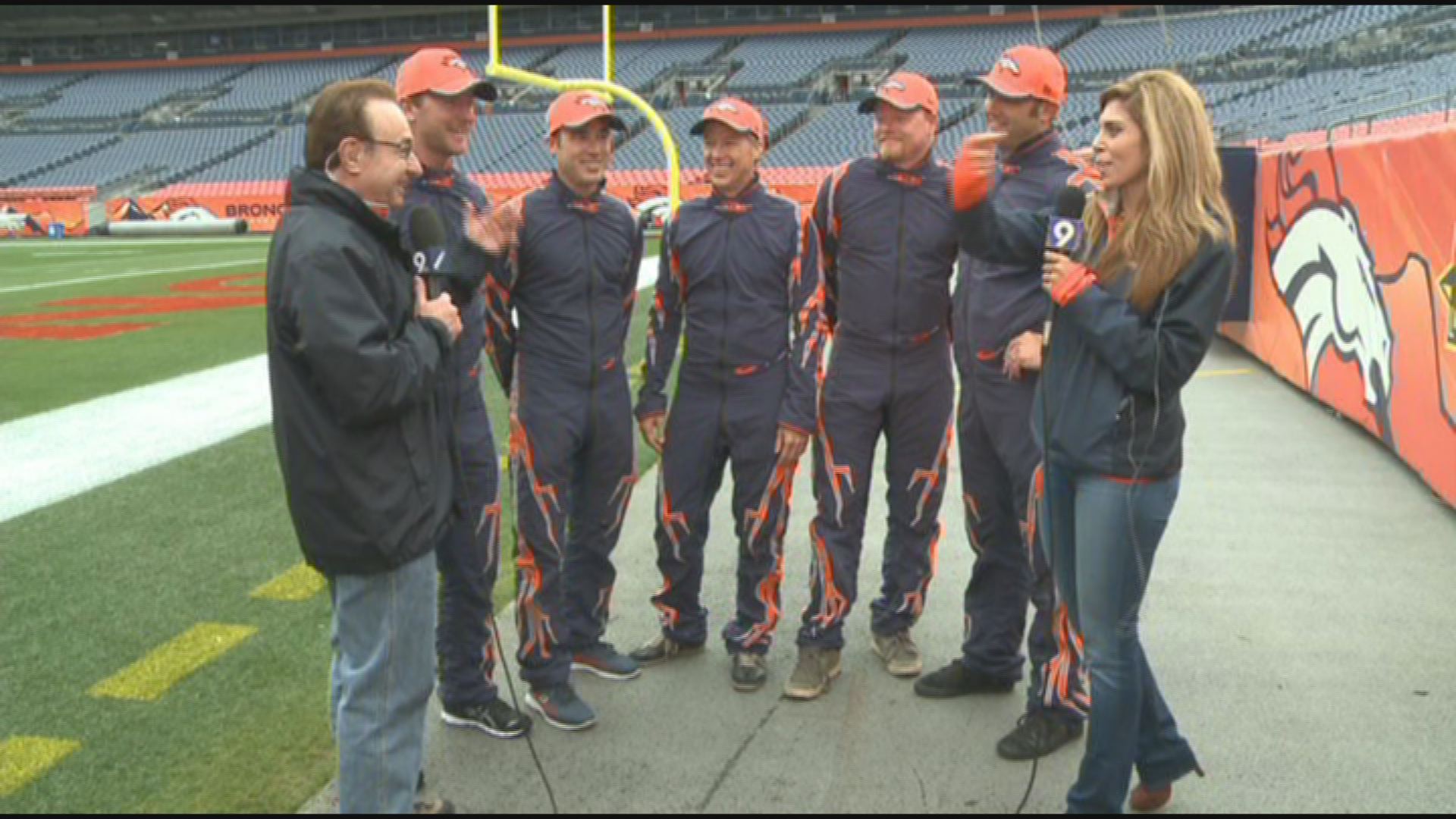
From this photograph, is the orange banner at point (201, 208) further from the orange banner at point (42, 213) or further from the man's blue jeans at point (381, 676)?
the man's blue jeans at point (381, 676)

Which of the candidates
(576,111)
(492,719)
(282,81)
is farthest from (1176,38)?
(492,719)

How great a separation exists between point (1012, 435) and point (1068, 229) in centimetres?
93

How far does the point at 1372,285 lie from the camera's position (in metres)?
6.86

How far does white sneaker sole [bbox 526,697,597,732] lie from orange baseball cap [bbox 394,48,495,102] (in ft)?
6.12

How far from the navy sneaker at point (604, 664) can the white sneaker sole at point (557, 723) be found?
0.80 feet

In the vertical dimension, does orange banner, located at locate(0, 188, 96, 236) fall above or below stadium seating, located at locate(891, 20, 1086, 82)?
below

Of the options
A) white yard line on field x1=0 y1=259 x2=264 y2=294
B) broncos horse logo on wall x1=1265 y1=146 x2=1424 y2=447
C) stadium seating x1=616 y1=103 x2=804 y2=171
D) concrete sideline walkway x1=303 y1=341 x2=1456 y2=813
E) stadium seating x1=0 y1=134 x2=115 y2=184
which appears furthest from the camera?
stadium seating x1=0 y1=134 x2=115 y2=184

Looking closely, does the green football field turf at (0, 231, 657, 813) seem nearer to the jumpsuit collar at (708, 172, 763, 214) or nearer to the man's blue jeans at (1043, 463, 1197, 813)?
the jumpsuit collar at (708, 172, 763, 214)

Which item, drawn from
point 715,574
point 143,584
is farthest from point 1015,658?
point 143,584

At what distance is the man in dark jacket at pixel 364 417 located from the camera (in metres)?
2.27

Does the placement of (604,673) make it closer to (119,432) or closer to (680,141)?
(119,432)

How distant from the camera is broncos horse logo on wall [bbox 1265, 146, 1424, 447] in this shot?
6688 mm

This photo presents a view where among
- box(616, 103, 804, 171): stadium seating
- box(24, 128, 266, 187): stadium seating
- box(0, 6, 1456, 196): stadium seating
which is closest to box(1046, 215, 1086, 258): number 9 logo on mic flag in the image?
box(0, 6, 1456, 196): stadium seating

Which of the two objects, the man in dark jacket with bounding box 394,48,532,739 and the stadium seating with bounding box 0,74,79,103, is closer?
the man in dark jacket with bounding box 394,48,532,739
